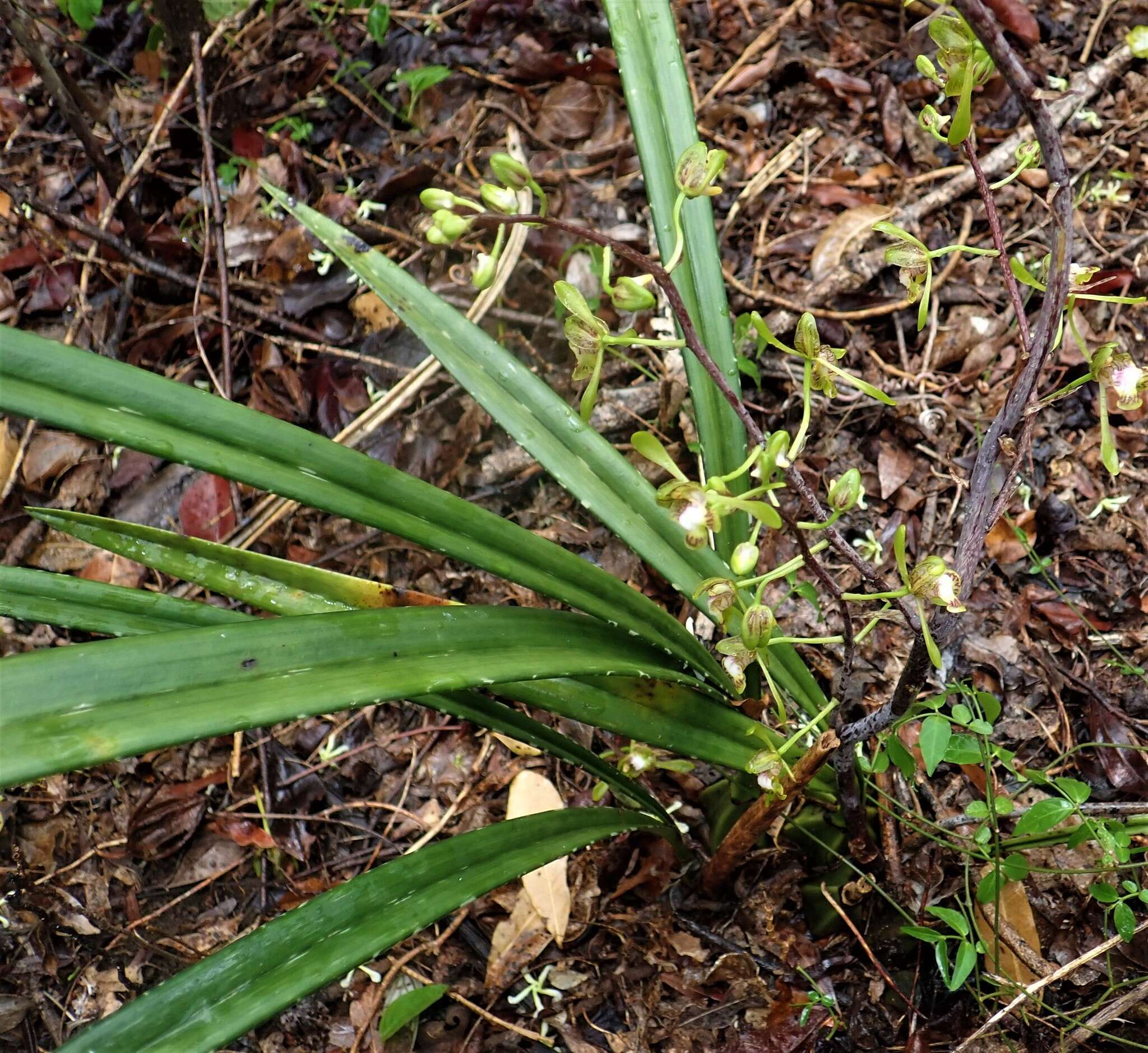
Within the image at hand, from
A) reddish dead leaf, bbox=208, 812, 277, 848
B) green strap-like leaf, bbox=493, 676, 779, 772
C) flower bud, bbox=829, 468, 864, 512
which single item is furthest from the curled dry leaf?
reddish dead leaf, bbox=208, 812, 277, 848

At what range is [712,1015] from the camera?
3.67 ft

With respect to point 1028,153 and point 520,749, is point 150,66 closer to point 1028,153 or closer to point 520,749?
point 520,749

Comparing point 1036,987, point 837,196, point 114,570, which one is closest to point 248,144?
point 114,570

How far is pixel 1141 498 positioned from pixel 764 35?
1.18 m

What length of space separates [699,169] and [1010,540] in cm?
91

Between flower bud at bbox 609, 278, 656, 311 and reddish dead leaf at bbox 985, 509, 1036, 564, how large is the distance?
2.85 feet

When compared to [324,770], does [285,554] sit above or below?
above

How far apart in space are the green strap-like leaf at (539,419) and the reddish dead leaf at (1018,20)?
4.43 feet

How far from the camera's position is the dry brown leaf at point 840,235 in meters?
1.56

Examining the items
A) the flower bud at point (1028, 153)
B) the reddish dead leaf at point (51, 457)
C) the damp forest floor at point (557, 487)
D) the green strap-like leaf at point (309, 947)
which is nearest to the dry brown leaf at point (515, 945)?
the damp forest floor at point (557, 487)

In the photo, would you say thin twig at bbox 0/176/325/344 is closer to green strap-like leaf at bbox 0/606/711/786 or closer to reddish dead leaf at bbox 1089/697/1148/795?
green strap-like leaf at bbox 0/606/711/786

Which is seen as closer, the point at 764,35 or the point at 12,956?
the point at 12,956

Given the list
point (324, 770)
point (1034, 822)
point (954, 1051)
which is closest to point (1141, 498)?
point (1034, 822)

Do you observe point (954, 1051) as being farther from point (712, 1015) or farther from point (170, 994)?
point (170, 994)
